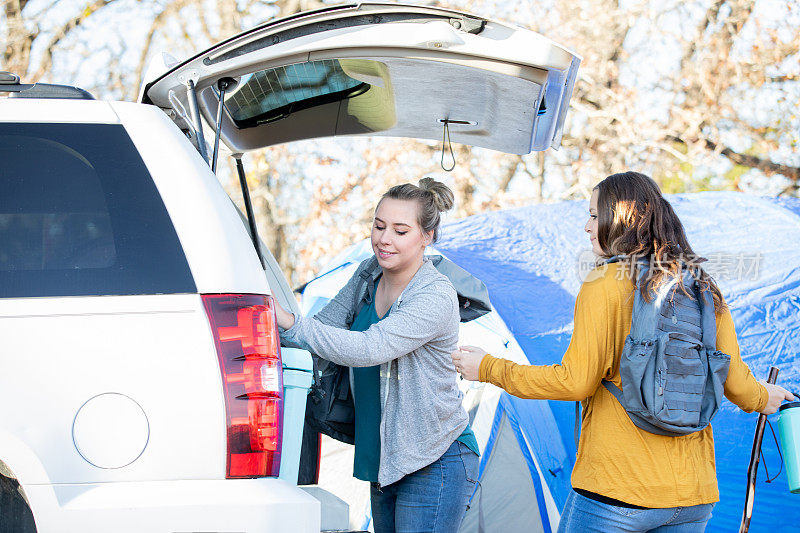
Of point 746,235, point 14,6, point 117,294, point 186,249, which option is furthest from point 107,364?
point 14,6

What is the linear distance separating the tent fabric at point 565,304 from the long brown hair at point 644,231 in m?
2.37

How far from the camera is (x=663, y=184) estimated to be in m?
13.4

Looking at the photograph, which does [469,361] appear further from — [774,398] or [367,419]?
[774,398]

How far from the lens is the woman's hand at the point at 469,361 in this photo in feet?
8.57

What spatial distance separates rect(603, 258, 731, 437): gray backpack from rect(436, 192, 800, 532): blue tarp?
2.39 m

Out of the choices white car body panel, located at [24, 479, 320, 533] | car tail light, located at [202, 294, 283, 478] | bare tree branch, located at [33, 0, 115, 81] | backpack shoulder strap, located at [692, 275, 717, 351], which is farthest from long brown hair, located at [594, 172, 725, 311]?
bare tree branch, located at [33, 0, 115, 81]

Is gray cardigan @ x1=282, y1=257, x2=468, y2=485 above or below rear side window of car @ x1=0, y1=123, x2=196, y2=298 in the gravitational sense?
below

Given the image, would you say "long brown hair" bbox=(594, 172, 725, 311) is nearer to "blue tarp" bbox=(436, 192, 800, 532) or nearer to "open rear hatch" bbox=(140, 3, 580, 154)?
"open rear hatch" bbox=(140, 3, 580, 154)

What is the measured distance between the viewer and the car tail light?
1.92m

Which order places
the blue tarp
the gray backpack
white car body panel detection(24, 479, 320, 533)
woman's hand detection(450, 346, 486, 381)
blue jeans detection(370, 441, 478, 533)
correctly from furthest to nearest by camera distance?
the blue tarp → blue jeans detection(370, 441, 478, 533) → woman's hand detection(450, 346, 486, 381) → the gray backpack → white car body panel detection(24, 479, 320, 533)

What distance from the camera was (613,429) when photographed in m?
2.41

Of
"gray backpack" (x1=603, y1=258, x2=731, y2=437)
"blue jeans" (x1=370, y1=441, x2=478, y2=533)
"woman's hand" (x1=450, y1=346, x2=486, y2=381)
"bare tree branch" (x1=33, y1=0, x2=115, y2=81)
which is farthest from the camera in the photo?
"bare tree branch" (x1=33, y1=0, x2=115, y2=81)

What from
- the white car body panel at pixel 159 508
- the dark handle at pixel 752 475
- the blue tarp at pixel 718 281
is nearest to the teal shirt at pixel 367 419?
the white car body panel at pixel 159 508

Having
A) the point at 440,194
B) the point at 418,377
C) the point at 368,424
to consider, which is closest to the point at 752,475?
the point at 418,377
